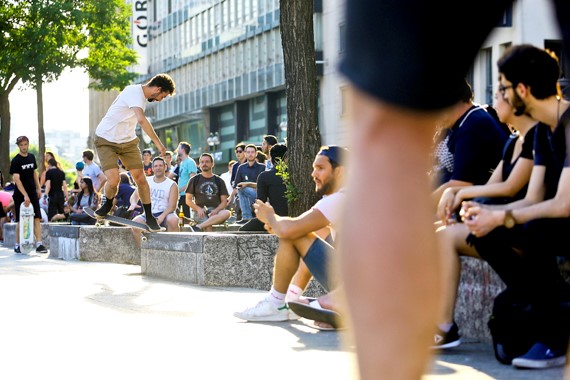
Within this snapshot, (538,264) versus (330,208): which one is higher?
(330,208)

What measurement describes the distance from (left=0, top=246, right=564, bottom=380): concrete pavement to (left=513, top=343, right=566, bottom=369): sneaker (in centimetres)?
4

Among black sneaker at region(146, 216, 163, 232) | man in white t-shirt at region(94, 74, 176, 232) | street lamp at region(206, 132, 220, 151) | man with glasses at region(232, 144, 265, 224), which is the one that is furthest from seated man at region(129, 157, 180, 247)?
street lamp at region(206, 132, 220, 151)

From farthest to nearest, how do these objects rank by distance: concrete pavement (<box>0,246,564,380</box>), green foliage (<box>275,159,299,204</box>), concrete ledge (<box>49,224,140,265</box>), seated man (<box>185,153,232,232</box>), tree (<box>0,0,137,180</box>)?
tree (<box>0,0,137,180</box>) → seated man (<box>185,153,232,232</box>) → concrete ledge (<box>49,224,140,265</box>) → green foliage (<box>275,159,299,204</box>) → concrete pavement (<box>0,246,564,380</box>)

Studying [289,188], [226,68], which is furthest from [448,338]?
[226,68]

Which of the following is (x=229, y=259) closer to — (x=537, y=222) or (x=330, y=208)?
(x=330, y=208)

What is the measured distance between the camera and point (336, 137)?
1944 inches

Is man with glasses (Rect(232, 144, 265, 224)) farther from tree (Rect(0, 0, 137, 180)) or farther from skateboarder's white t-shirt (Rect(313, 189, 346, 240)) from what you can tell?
tree (Rect(0, 0, 137, 180))

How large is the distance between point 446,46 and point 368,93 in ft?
0.37

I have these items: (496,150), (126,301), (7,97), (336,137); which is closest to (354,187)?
(496,150)

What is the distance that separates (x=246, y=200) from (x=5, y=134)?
2230 centimetres

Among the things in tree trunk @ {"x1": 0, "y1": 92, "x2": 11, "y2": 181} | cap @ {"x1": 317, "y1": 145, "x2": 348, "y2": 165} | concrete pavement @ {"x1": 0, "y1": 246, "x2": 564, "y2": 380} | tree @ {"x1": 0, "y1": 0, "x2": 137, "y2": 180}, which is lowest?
concrete pavement @ {"x1": 0, "y1": 246, "x2": 564, "y2": 380}

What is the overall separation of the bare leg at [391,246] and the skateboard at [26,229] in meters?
18.3

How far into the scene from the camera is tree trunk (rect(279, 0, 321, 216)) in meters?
11.8

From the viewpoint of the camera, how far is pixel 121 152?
559 inches
